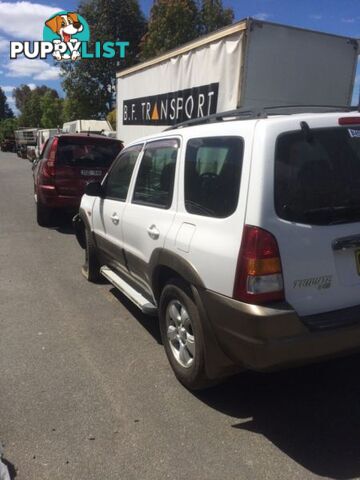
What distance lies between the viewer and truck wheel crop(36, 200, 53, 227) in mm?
8781

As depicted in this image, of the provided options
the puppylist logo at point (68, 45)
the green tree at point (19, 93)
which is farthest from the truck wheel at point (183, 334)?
the green tree at point (19, 93)

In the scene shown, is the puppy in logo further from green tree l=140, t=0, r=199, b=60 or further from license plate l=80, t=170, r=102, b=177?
license plate l=80, t=170, r=102, b=177

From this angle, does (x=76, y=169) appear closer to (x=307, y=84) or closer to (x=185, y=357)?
(x=307, y=84)

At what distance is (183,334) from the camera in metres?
3.22

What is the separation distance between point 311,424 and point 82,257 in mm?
4726

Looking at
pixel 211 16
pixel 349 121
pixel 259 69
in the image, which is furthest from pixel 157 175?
pixel 211 16

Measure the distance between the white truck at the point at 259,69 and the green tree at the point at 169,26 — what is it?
23702 millimetres

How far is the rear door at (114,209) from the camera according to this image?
14.1 feet

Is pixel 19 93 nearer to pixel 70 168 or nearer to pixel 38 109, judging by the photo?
pixel 38 109

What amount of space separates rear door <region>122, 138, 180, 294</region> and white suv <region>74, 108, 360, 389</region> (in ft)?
1.03

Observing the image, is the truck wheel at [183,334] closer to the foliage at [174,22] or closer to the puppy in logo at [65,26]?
the puppy in logo at [65,26]

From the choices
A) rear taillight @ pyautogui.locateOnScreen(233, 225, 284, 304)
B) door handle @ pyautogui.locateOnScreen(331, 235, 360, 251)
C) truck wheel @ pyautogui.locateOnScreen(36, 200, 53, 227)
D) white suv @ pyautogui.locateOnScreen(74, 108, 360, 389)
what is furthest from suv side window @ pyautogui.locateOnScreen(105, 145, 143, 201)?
truck wheel @ pyautogui.locateOnScreen(36, 200, 53, 227)

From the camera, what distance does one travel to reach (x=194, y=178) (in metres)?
3.13

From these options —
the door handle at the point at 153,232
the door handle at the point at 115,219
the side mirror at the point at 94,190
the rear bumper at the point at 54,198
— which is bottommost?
the rear bumper at the point at 54,198
